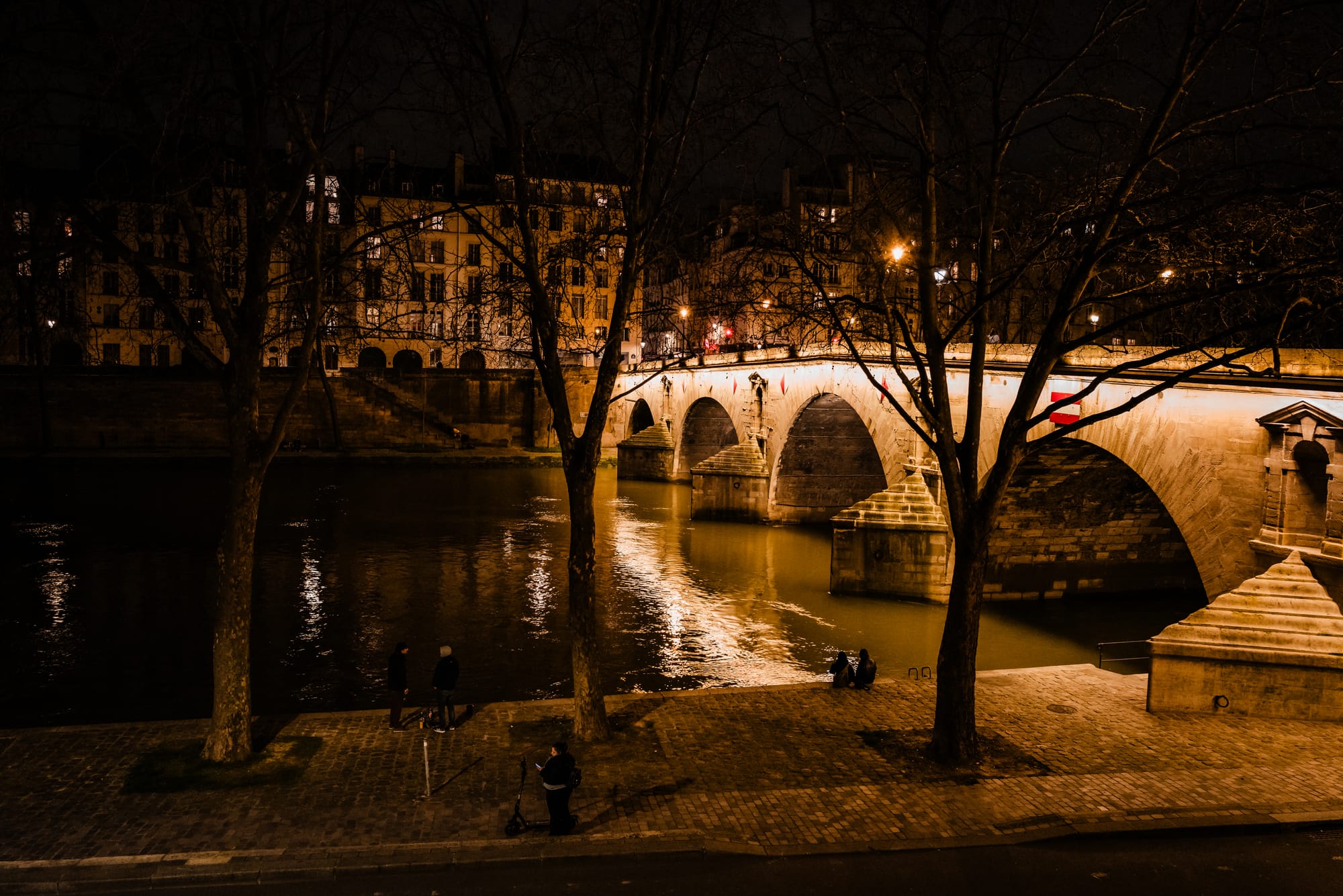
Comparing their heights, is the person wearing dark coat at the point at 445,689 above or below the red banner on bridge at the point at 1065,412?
below

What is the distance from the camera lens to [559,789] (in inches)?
309

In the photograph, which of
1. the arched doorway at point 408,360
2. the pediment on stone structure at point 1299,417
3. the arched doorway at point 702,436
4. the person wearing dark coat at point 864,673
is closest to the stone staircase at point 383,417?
the arched doorway at point 408,360

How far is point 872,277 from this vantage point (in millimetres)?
11844

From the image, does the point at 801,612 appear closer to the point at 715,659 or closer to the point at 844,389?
the point at 715,659

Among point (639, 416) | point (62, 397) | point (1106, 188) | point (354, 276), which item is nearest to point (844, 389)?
point (1106, 188)

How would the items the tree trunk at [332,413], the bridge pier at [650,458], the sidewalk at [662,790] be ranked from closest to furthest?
1. the sidewalk at [662,790]
2. the bridge pier at [650,458]
3. the tree trunk at [332,413]

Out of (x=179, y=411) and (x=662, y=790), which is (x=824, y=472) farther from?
(x=179, y=411)

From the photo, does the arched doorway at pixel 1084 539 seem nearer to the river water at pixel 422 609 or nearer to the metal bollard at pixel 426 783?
the river water at pixel 422 609

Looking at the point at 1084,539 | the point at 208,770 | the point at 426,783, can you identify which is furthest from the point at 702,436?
the point at 426,783

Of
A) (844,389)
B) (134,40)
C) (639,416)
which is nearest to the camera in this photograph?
(134,40)

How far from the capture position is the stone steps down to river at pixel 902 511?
2300cm

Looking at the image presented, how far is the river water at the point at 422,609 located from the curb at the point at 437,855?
6.91 m

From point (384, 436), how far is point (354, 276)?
153 feet

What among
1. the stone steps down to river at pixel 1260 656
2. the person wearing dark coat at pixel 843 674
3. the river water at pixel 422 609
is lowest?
the river water at pixel 422 609
